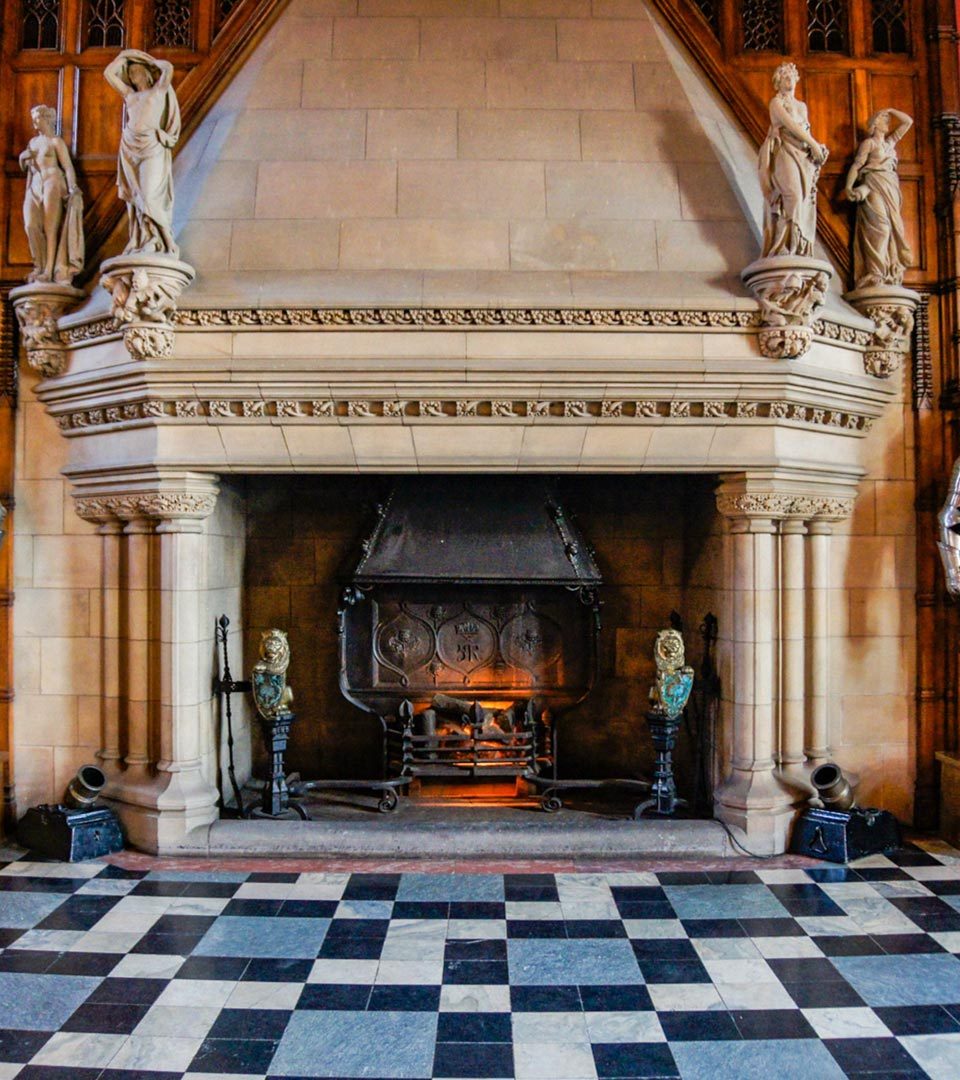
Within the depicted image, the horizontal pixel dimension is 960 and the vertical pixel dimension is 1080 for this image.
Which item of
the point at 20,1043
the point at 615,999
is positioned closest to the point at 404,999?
the point at 615,999

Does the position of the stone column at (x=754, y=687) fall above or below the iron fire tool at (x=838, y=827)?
above

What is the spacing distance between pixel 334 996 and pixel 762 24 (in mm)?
6557

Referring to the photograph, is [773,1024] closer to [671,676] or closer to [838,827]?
[838,827]

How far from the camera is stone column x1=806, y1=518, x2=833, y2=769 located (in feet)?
18.1

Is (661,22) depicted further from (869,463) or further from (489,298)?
(869,463)

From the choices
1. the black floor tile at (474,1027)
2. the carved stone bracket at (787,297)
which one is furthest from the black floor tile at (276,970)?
the carved stone bracket at (787,297)

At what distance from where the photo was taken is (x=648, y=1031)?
11.1 ft

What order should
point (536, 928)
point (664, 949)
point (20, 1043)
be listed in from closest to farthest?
point (20, 1043) → point (664, 949) → point (536, 928)

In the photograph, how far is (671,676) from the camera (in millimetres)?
5520

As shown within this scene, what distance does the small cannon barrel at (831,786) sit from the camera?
530 cm

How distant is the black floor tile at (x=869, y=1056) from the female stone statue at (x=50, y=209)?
Answer: 5.77 meters

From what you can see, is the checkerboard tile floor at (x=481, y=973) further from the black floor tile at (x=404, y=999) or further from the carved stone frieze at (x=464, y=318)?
the carved stone frieze at (x=464, y=318)

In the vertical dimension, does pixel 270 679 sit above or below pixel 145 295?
below

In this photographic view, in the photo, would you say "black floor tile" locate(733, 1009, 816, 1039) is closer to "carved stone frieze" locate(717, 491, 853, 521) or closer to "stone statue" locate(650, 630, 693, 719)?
→ "stone statue" locate(650, 630, 693, 719)
